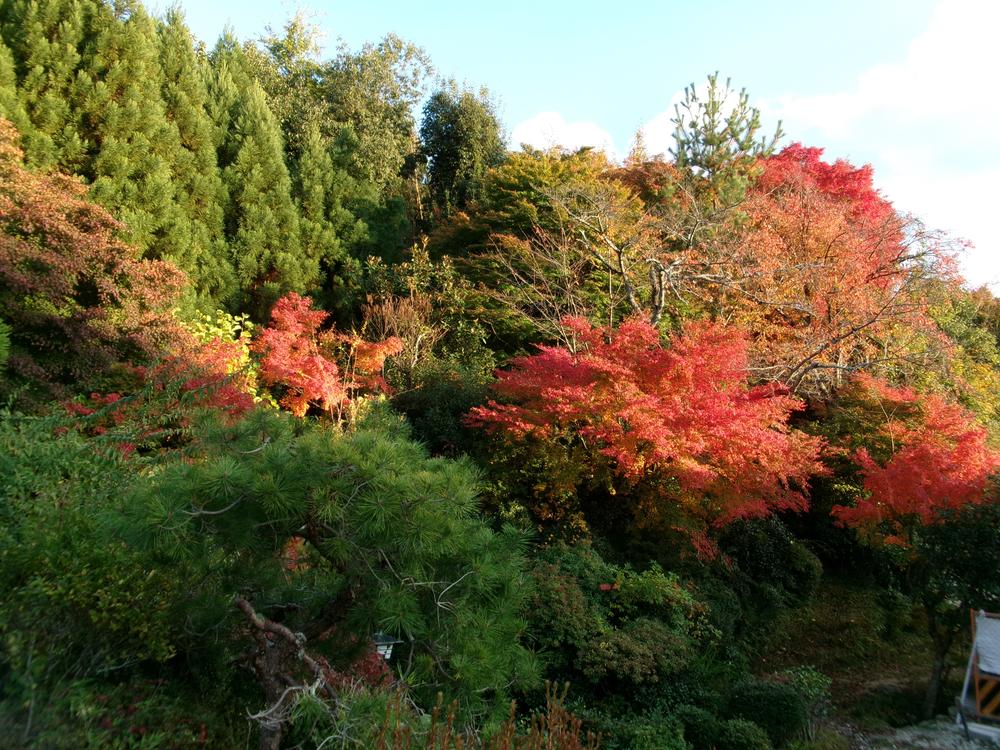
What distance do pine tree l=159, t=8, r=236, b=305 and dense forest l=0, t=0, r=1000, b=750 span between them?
0.06 meters

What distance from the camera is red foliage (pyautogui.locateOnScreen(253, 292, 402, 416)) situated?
11.1 meters

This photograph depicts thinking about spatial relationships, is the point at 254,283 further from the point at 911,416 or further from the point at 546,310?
the point at 911,416

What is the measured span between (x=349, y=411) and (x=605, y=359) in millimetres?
4815

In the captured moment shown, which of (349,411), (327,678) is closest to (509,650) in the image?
(327,678)

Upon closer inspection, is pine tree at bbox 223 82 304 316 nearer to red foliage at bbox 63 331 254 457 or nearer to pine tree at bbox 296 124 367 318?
pine tree at bbox 296 124 367 318

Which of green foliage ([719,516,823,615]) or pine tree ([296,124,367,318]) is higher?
pine tree ([296,124,367,318])

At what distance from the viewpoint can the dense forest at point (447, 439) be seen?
3727 millimetres

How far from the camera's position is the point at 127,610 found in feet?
12.5

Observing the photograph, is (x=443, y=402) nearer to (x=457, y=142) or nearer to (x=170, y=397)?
(x=170, y=397)

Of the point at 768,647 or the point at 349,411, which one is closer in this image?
the point at 768,647

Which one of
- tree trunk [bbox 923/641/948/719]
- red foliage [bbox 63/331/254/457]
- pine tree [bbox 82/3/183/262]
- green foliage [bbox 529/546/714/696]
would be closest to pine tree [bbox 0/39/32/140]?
pine tree [bbox 82/3/183/262]

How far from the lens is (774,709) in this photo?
672 centimetres

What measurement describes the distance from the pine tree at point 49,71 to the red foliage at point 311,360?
158 inches

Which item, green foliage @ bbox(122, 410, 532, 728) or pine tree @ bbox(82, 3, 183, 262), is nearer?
green foliage @ bbox(122, 410, 532, 728)
